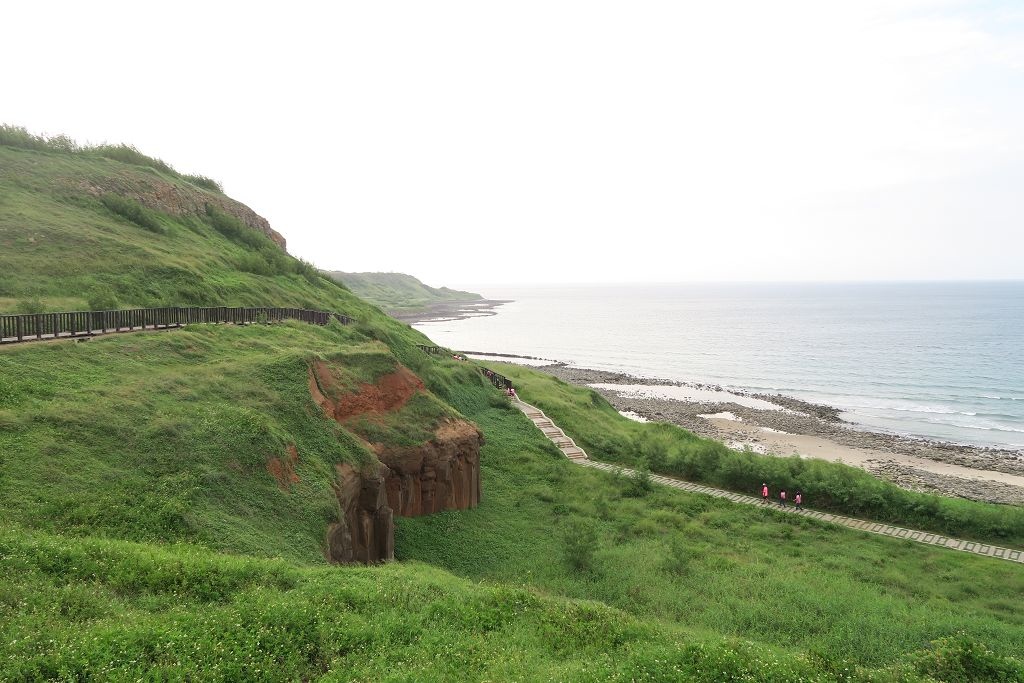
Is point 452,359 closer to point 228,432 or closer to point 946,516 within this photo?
point 228,432

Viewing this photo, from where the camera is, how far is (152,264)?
3809 cm

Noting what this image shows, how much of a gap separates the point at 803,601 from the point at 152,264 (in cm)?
4135

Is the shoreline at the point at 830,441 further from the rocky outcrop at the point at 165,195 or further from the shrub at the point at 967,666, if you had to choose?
the rocky outcrop at the point at 165,195

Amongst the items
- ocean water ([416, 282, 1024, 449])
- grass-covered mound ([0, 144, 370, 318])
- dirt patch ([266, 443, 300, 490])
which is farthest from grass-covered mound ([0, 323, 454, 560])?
ocean water ([416, 282, 1024, 449])

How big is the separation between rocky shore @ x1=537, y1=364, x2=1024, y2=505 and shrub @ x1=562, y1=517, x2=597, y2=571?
1253 inches

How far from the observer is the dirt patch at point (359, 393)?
23.0m

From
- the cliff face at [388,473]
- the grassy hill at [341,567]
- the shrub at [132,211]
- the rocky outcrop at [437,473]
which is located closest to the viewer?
the grassy hill at [341,567]

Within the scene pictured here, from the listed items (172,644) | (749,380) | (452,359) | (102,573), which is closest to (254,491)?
(102,573)

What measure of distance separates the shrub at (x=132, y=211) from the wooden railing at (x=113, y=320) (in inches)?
730

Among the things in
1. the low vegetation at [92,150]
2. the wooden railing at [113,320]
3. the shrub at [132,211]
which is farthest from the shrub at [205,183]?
the wooden railing at [113,320]

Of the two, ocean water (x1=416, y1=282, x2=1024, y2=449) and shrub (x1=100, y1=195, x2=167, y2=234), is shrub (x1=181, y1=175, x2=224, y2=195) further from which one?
ocean water (x1=416, y1=282, x2=1024, y2=449)

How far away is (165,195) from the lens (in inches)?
2103

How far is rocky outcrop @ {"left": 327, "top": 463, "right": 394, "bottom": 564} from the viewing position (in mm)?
18625

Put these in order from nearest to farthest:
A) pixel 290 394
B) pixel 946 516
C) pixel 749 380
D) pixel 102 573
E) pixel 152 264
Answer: pixel 102 573
pixel 290 394
pixel 946 516
pixel 152 264
pixel 749 380
